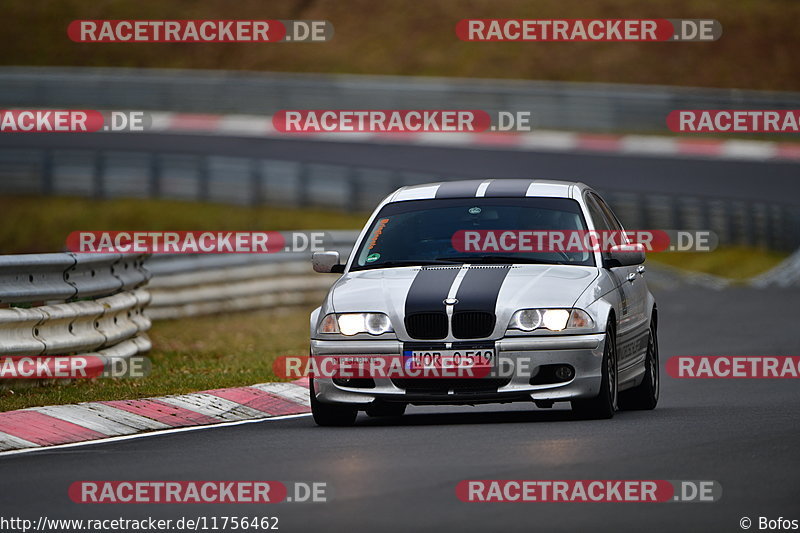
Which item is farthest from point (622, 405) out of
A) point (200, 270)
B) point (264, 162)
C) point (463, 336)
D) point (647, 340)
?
point (264, 162)

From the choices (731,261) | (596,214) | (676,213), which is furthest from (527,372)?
(676,213)

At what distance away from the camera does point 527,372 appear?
35.3ft

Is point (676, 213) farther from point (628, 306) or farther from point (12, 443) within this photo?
point (12, 443)

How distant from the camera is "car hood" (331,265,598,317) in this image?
427 inches

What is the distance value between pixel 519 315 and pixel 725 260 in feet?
68.7

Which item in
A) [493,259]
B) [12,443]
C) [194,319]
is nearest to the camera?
[12,443]

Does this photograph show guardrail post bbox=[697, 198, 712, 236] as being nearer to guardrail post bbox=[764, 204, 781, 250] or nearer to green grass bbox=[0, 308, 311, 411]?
guardrail post bbox=[764, 204, 781, 250]

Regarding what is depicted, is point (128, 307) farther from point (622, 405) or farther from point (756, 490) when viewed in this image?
point (756, 490)

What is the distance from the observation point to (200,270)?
Result: 23.8 metres

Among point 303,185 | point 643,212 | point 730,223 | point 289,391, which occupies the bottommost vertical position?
point 289,391

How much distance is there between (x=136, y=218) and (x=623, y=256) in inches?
946

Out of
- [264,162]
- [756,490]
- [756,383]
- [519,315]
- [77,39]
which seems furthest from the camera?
[77,39]

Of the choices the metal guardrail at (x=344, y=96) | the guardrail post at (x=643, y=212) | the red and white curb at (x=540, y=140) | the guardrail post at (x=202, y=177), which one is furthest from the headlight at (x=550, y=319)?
the metal guardrail at (x=344, y=96)

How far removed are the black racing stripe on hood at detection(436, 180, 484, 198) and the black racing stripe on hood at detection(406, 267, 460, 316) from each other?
863 mm
